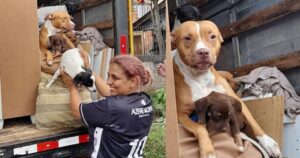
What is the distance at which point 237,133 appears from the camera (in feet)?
8.89

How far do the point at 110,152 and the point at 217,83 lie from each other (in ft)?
3.05

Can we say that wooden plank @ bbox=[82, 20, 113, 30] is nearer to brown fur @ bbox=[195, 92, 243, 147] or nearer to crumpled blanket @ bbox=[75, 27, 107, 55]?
crumpled blanket @ bbox=[75, 27, 107, 55]

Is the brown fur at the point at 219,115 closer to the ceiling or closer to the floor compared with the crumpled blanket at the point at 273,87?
closer to the floor

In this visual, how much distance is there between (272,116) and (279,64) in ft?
1.94

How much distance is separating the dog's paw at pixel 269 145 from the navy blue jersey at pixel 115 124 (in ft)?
2.75

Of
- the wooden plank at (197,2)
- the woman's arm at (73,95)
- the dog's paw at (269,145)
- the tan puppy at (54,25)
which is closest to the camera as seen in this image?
the woman's arm at (73,95)

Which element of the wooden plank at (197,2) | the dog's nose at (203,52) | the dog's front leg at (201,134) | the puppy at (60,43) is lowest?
the dog's front leg at (201,134)

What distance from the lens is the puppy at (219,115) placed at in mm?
2695

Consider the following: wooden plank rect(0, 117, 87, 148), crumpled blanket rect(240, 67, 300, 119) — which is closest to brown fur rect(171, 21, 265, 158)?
crumpled blanket rect(240, 67, 300, 119)

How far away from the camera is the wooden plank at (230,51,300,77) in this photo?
10.7 feet

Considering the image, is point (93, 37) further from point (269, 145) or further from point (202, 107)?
point (269, 145)

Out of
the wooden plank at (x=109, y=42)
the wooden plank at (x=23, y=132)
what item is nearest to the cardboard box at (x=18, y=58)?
the wooden plank at (x=23, y=132)

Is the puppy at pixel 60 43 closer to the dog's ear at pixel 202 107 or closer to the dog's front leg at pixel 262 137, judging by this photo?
the dog's ear at pixel 202 107

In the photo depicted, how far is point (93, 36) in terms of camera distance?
4.11m
